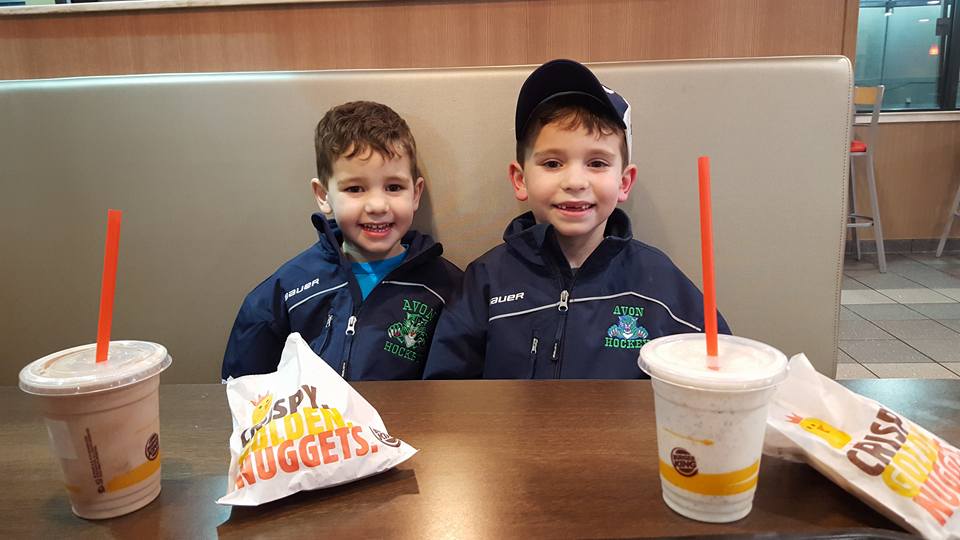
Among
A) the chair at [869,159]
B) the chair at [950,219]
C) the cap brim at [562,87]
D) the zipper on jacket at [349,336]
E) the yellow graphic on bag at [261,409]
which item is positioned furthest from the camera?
the chair at [950,219]

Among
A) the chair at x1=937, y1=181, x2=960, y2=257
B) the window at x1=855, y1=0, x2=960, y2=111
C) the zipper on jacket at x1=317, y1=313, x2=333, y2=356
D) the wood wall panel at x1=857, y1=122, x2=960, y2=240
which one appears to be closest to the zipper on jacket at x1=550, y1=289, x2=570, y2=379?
the zipper on jacket at x1=317, y1=313, x2=333, y2=356

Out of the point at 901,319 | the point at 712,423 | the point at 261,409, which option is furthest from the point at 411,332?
the point at 901,319

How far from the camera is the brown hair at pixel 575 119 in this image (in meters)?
1.28

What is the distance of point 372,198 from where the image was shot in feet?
4.49

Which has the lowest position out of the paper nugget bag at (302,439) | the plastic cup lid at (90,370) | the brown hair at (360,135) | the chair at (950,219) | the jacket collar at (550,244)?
the chair at (950,219)

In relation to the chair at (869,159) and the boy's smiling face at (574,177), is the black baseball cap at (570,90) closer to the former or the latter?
the boy's smiling face at (574,177)

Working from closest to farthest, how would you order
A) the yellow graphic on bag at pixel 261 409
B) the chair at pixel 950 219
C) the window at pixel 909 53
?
the yellow graphic on bag at pixel 261 409, the chair at pixel 950 219, the window at pixel 909 53

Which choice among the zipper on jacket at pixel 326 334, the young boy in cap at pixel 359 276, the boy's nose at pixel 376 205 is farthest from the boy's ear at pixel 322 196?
the zipper on jacket at pixel 326 334

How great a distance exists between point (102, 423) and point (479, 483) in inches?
14.4

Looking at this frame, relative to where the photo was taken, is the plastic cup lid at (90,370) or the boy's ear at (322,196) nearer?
the plastic cup lid at (90,370)

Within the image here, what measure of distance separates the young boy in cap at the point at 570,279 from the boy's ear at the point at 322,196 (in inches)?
14.6

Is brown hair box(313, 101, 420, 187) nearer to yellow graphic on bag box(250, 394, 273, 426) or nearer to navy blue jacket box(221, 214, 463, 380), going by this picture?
navy blue jacket box(221, 214, 463, 380)

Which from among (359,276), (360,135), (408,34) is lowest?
(359,276)

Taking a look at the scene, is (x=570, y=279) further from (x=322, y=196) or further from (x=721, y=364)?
(x=721, y=364)
